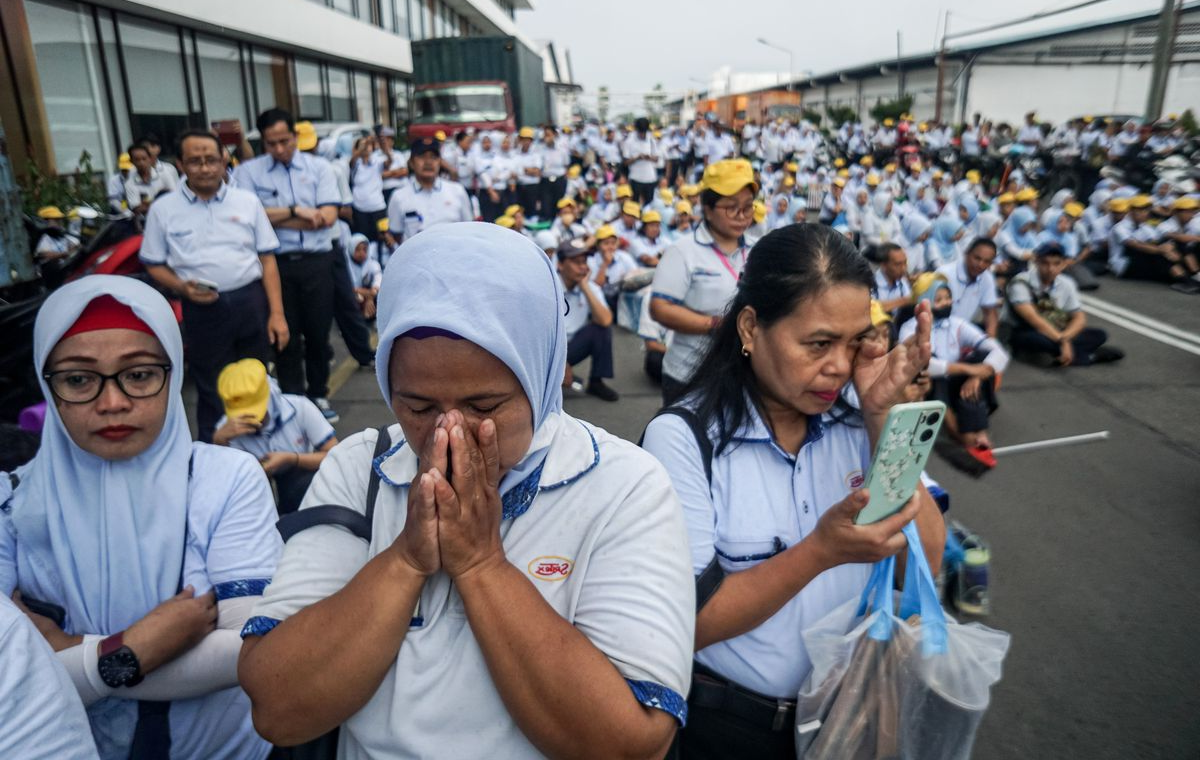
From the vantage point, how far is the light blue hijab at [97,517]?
1.71 metres

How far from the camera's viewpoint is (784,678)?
154cm

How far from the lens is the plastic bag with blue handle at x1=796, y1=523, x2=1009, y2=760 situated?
4.47 ft

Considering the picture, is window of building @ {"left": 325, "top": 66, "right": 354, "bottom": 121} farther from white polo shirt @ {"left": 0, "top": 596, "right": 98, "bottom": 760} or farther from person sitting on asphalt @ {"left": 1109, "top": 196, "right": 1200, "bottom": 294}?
white polo shirt @ {"left": 0, "top": 596, "right": 98, "bottom": 760}

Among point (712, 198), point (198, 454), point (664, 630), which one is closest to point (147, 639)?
point (198, 454)

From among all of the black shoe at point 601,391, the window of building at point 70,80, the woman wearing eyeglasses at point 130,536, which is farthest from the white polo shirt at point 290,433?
the window of building at point 70,80

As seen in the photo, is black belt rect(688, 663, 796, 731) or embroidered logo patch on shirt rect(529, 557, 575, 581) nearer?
embroidered logo patch on shirt rect(529, 557, 575, 581)

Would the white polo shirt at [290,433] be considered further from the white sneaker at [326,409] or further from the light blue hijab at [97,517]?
the white sneaker at [326,409]

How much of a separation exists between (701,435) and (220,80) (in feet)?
57.5

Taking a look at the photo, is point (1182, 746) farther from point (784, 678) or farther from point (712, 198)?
point (712, 198)

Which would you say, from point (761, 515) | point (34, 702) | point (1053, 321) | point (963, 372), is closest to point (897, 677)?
point (761, 515)

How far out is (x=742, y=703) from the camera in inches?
61.2

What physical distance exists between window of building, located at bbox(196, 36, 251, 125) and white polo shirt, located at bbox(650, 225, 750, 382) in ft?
49.1

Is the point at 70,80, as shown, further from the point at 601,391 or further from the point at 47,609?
the point at 47,609

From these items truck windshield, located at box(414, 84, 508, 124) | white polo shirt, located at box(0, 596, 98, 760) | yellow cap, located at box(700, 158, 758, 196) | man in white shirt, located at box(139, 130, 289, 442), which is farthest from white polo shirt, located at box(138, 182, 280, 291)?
truck windshield, located at box(414, 84, 508, 124)
